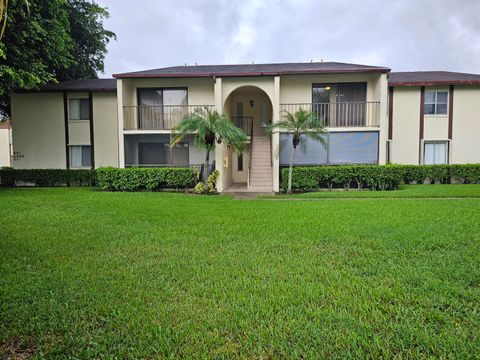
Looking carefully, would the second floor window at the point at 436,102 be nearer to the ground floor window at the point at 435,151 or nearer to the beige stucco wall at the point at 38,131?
the ground floor window at the point at 435,151

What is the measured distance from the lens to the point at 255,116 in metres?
18.5

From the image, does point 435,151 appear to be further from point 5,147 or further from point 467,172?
point 5,147

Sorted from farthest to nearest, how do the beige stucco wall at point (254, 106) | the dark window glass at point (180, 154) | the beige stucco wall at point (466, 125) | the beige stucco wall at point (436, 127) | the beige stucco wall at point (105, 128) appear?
the beige stucco wall at point (254, 106) < the beige stucco wall at point (105, 128) < the dark window glass at point (180, 154) < the beige stucco wall at point (436, 127) < the beige stucco wall at point (466, 125)

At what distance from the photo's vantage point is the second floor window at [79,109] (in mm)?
17755

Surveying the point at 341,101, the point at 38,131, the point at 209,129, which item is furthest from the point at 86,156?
the point at 341,101

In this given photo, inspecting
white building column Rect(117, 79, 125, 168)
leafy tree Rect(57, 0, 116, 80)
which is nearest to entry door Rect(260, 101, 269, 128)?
white building column Rect(117, 79, 125, 168)

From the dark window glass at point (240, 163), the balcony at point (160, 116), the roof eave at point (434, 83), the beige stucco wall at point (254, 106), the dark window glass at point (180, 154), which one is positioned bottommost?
the dark window glass at point (240, 163)

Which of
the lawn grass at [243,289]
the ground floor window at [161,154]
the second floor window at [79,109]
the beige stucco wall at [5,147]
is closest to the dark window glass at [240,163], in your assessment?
the ground floor window at [161,154]

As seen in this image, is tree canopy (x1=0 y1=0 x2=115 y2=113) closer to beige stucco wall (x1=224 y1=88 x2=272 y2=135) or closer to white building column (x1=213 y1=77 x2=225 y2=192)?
white building column (x1=213 y1=77 x2=225 y2=192)

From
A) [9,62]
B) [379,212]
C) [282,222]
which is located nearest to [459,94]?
[379,212]

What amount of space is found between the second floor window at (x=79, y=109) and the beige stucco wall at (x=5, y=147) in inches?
896

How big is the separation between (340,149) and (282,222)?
9504mm

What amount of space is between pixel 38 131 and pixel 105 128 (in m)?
4.03

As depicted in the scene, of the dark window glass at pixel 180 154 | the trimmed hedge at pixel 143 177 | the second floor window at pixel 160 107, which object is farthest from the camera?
the dark window glass at pixel 180 154
